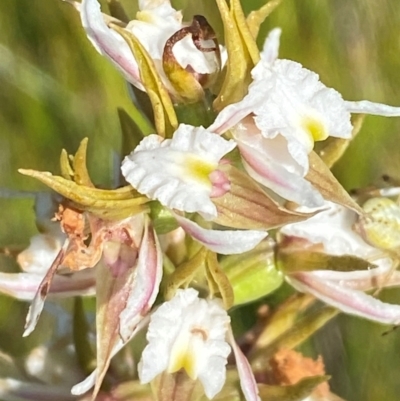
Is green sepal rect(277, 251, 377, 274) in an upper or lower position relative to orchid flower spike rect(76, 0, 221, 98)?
lower

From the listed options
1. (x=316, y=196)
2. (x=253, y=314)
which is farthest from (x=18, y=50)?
(x=316, y=196)

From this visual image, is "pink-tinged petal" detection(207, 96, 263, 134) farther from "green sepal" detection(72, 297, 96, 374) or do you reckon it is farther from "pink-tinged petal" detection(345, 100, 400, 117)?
"green sepal" detection(72, 297, 96, 374)

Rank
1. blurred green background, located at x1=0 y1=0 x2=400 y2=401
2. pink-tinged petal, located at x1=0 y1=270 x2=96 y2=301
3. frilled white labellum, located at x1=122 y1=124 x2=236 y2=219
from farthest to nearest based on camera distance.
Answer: blurred green background, located at x1=0 y1=0 x2=400 y2=401, pink-tinged petal, located at x1=0 y1=270 x2=96 y2=301, frilled white labellum, located at x1=122 y1=124 x2=236 y2=219

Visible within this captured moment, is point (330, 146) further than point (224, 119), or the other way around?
point (330, 146)

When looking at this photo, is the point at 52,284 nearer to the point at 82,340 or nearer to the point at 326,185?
the point at 82,340

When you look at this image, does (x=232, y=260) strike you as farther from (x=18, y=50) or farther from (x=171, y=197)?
(x=18, y=50)

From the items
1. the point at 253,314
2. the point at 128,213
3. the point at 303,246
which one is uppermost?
the point at 128,213

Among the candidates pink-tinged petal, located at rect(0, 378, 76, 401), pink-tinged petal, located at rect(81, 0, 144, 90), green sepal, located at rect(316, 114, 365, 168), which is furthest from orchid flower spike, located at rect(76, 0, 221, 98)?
pink-tinged petal, located at rect(0, 378, 76, 401)
